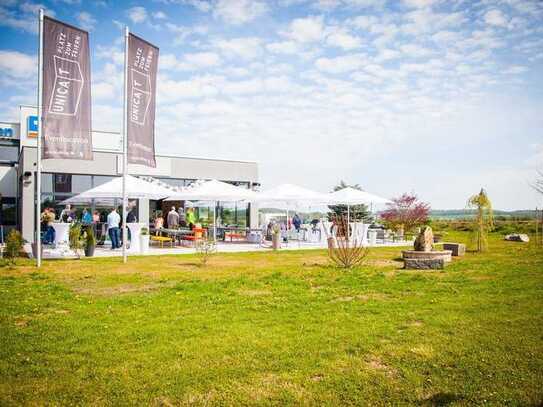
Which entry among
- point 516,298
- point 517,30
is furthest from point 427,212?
point 516,298

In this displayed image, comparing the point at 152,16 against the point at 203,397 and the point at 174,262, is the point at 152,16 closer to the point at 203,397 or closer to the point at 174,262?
the point at 174,262

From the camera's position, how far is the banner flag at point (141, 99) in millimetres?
11938

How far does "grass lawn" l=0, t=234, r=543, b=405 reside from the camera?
355 centimetres

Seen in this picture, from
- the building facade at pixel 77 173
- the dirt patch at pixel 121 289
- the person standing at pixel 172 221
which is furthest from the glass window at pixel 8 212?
the dirt patch at pixel 121 289

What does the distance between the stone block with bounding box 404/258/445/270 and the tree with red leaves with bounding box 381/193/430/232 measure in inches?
532

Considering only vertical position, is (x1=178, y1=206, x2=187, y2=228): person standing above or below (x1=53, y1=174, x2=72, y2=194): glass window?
below

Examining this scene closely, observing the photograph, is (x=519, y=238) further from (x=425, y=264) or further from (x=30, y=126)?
(x=30, y=126)

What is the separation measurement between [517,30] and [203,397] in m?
11.0

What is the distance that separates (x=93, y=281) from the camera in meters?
8.77

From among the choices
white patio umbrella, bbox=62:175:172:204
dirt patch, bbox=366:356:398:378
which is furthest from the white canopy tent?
dirt patch, bbox=366:356:398:378

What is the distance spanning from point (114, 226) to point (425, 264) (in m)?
10.4

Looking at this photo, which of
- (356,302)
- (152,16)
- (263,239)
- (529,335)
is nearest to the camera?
(529,335)

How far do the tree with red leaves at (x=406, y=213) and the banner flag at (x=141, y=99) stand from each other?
16173mm

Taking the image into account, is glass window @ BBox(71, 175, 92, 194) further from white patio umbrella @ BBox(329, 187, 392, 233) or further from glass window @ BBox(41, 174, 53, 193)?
white patio umbrella @ BBox(329, 187, 392, 233)
